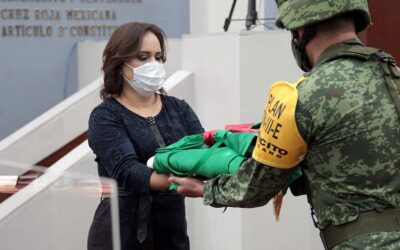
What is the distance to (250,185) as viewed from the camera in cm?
225

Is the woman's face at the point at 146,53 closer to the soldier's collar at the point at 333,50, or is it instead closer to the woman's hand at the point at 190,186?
the woman's hand at the point at 190,186

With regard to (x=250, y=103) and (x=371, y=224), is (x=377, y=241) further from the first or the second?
(x=250, y=103)

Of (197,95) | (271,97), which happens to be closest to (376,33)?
(197,95)

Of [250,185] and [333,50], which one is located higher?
[333,50]

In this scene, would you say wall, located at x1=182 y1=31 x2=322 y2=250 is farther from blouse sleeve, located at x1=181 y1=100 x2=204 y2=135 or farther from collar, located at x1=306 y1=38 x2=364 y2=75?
collar, located at x1=306 y1=38 x2=364 y2=75

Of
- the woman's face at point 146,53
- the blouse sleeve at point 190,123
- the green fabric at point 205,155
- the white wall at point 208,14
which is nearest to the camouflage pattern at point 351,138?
the green fabric at point 205,155

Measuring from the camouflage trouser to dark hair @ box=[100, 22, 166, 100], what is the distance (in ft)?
4.78

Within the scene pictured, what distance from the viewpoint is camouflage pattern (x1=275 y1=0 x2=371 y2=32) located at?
2143mm

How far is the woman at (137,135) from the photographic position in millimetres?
2977

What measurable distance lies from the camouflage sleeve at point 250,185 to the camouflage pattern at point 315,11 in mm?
414

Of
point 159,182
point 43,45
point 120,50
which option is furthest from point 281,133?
point 43,45

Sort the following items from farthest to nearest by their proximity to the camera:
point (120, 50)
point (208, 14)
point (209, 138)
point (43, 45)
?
point (208, 14) < point (43, 45) < point (120, 50) < point (209, 138)

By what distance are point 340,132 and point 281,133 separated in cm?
16

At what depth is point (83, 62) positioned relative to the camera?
7.32 metres
